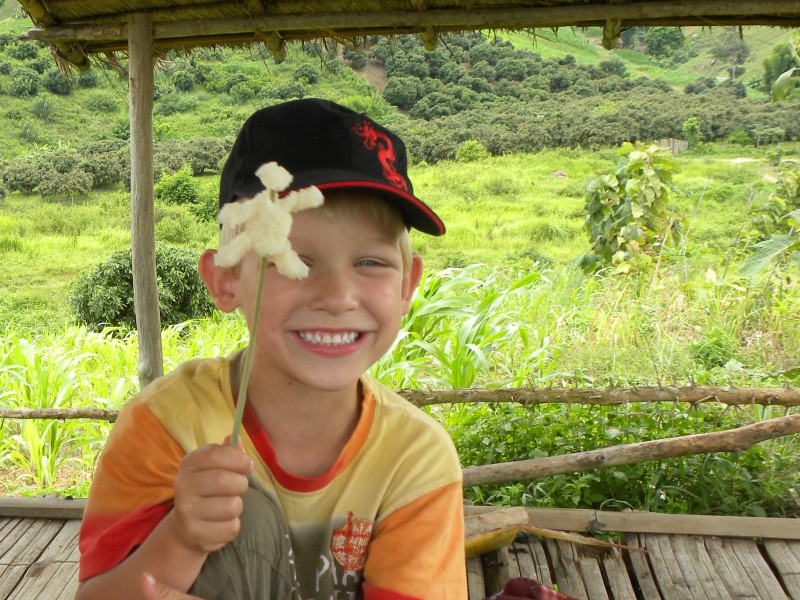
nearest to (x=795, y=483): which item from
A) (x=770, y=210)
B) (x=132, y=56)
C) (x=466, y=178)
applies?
(x=132, y=56)

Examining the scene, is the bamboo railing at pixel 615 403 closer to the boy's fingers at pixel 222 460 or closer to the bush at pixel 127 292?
the boy's fingers at pixel 222 460

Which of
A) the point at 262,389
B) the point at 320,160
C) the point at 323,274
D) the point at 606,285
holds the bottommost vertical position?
the point at 606,285

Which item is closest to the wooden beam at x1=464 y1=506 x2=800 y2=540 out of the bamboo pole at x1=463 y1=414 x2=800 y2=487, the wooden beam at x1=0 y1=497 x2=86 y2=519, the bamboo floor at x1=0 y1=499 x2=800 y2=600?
the bamboo floor at x1=0 y1=499 x2=800 y2=600

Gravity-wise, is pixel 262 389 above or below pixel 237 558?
above

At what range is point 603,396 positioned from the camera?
2.64 metres

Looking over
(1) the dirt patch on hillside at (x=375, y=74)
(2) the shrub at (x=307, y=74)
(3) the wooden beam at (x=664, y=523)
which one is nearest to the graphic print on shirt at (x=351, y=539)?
(3) the wooden beam at (x=664, y=523)

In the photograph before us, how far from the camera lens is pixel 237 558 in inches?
39.5

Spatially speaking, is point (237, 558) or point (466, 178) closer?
point (237, 558)

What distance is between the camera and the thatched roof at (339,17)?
7.01ft

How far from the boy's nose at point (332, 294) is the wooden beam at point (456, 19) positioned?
1.44m

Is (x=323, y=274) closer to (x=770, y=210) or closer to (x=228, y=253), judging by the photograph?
(x=228, y=253)

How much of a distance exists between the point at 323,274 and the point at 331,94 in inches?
477

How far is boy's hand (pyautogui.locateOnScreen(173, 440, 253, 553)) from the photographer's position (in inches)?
29.7

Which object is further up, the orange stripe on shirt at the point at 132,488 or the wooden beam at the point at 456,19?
the wooden beam at the point at 456,19
